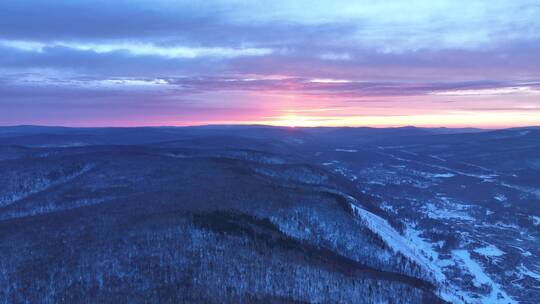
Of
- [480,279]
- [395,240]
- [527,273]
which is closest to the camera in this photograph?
[480,279]

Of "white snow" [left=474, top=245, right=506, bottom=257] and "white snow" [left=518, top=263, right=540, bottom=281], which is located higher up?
"white snow" [left=474, top=245, right=506, bottom=257]

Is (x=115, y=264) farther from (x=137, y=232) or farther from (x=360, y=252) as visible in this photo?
(x=360, y=252)

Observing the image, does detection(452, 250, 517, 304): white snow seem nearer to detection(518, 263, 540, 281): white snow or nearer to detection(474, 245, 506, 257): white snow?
detection(474, 245, 506, 257): white snow

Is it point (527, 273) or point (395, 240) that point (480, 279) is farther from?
point (395, 240)

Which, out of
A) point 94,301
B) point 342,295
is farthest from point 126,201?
point 342,295

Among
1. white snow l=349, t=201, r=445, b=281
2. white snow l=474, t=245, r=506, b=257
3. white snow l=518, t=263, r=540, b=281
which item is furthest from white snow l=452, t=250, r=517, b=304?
white snow l=518, t=263, r=540, b=281

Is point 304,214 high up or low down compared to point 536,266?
up

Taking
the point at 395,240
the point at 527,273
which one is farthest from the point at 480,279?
the point at 395,240

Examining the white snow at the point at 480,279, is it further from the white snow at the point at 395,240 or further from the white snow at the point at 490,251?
the white snow at the point at 395,240
